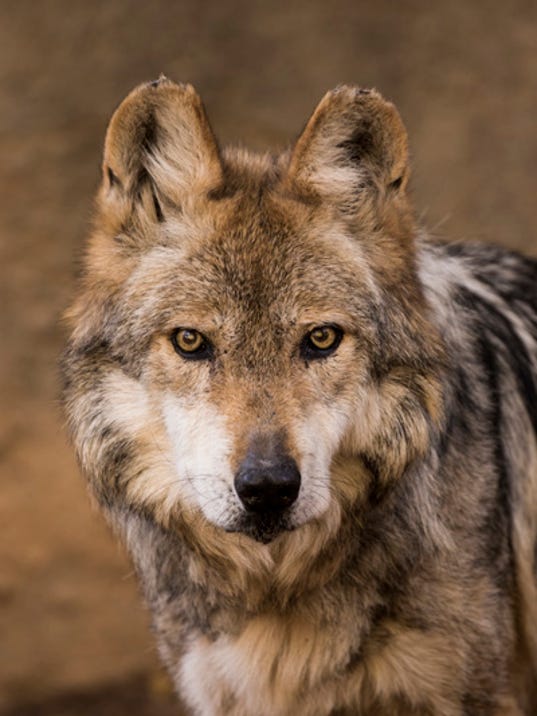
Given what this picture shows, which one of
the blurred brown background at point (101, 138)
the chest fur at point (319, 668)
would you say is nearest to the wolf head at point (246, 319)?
the chest fur at point (319, 668)

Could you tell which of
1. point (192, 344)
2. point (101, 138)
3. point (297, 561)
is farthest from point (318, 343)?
point (101, 138)

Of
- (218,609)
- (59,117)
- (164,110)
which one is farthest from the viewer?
(59,117)

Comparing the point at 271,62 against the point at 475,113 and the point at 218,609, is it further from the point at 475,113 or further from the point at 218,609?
the point at 218,609

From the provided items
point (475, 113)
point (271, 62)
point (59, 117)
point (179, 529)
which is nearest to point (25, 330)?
point (59, 117)

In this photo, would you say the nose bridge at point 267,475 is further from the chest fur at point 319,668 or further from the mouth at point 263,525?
the chest fur at point 319,668

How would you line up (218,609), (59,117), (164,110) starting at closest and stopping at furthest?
(164,110)
(218,609)
(59,117)

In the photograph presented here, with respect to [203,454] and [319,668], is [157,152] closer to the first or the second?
[203,454]

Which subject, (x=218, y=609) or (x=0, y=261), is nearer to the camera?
(x=218, y=609)

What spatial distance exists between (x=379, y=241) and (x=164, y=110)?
879mm

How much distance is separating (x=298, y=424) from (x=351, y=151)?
1.06 m

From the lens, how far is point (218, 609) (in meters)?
4.50

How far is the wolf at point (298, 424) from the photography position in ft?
13.0

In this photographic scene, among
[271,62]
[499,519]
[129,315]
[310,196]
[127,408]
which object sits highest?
[271,62]

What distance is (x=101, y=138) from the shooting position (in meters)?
8.22
